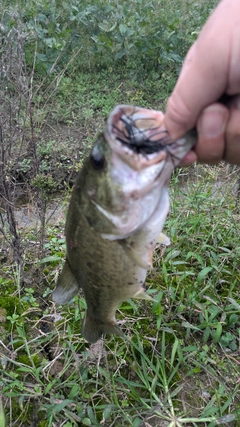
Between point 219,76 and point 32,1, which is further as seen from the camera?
point 32,1

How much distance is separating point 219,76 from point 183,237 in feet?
6.08

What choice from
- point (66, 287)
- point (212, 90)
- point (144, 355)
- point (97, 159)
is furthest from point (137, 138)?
point (144, 355)

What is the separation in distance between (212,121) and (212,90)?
0.33 ft

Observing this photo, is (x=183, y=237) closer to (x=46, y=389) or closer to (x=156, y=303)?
(x=156, y=303)

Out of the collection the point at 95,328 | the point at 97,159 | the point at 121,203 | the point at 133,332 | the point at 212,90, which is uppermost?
the point at 212,90

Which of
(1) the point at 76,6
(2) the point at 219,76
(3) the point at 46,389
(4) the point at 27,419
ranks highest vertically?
(2) the point at 219,76

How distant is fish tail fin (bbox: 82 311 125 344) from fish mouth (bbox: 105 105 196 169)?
2.69 ft

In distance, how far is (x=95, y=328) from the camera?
5.92 ft

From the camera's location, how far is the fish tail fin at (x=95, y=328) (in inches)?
70.1

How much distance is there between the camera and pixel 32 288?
2.77m

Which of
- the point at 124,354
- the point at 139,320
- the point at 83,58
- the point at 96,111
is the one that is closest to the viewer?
the point at 124,354

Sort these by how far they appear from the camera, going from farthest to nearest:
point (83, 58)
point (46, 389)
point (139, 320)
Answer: point (83, 58) → point (139, 320) → point (46, 389)

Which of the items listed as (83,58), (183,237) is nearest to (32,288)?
(183,237)

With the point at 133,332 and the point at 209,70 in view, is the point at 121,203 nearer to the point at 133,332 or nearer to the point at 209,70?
the point at 209,70
